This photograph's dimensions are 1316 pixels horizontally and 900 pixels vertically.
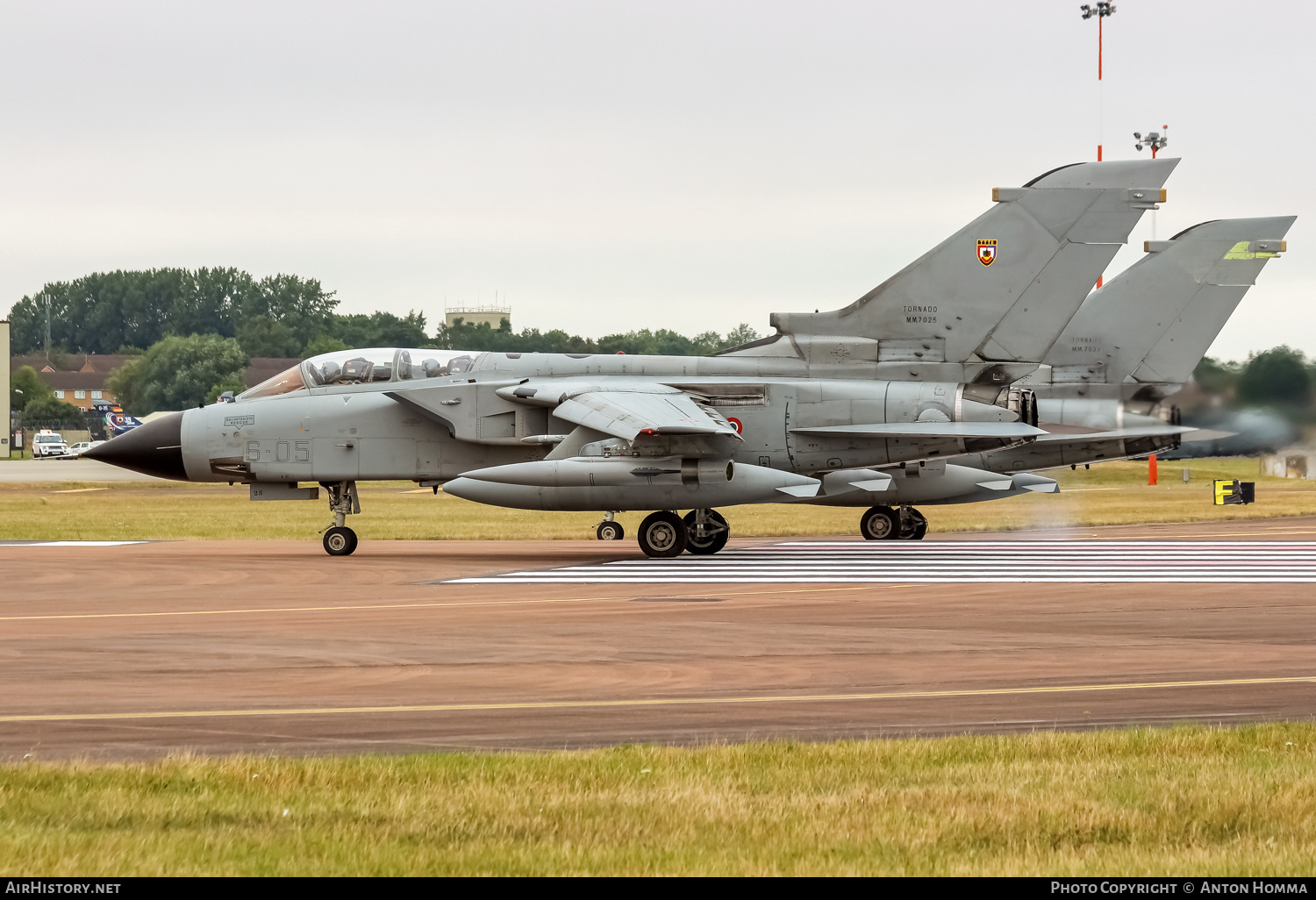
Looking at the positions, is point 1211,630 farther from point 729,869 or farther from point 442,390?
point 442,390

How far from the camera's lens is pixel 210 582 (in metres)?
17.7

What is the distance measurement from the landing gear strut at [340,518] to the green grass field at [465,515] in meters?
4.59

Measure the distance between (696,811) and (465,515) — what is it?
3231cm

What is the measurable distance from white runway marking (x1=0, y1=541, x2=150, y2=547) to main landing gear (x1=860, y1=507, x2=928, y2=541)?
1346cm

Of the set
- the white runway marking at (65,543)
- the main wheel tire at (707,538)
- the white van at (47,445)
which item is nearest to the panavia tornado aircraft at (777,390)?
the main wheel tire at (707,538)

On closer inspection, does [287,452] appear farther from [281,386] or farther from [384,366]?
[384,366]

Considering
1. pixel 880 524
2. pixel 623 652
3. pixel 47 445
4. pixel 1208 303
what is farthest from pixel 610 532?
pixel 47 445

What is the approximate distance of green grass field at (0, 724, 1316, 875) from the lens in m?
5.12

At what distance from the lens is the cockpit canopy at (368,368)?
22844 mm

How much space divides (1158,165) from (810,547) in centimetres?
834

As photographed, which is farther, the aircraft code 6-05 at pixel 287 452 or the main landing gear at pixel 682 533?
the aircraft code 6-05 at pixel 287 452

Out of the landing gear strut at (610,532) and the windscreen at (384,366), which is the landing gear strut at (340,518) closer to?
the windscreen at (384,366)

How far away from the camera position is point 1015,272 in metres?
22.3

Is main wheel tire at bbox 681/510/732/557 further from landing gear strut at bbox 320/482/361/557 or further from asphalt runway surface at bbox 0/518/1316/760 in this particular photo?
landing gear strut at bbox 320/482/361/557
